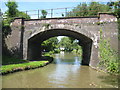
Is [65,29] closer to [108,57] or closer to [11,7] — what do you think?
[108,57]

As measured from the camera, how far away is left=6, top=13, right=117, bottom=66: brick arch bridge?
13.6 metres

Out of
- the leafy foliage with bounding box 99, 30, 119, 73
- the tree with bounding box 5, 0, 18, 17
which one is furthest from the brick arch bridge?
the tree with bounding box 5, 0, 18, 17

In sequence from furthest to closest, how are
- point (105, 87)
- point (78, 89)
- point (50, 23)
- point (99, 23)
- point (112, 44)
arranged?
point (50, 23) → point (99, 23) → point (112, 44) → point (105, 87) → point (78, 89)

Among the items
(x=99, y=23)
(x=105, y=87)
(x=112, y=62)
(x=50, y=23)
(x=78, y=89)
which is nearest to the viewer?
(x=78, y=89)

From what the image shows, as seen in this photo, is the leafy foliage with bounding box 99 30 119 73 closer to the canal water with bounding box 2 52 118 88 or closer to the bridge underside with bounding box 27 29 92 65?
the canal water with bounding box 2 52 118 88

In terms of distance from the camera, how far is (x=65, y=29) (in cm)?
1536

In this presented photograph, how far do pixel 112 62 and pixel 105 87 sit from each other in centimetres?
474

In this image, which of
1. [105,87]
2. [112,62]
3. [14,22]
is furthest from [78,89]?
[14,22]

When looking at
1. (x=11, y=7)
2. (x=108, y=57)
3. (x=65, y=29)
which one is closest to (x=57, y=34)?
(x=65, y=29)

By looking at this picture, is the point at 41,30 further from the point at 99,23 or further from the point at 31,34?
the point at 99,23

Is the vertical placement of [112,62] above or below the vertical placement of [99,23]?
below

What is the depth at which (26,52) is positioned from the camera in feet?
54.4

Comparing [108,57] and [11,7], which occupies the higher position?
[11,7]

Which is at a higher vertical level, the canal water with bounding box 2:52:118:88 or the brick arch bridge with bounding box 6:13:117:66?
the brick arch bridge with bounding box 6:13:117:66
